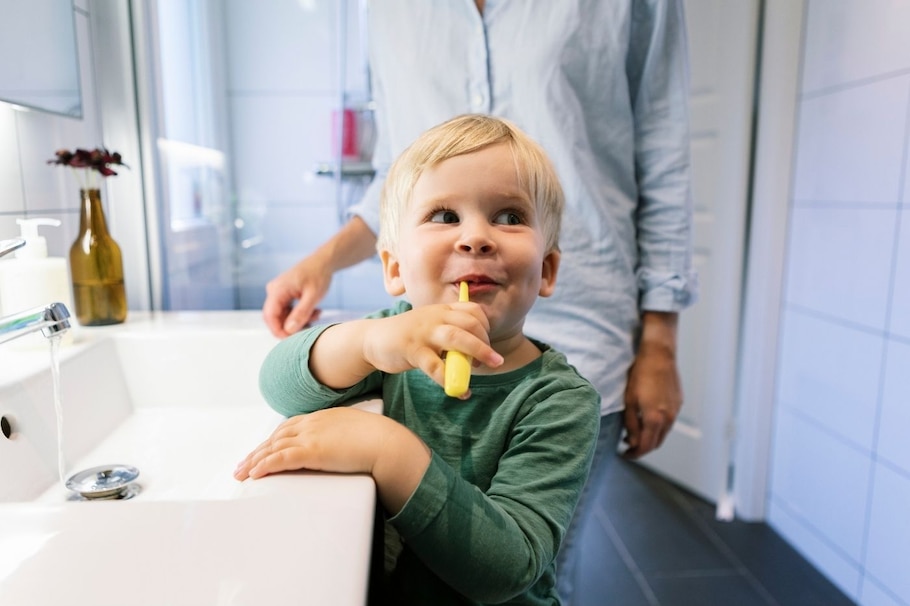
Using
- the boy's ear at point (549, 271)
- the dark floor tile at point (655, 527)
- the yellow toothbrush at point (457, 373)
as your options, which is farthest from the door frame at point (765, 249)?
the yellow toothbrush at point (457, 373)

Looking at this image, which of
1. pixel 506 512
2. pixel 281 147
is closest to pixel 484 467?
pixel 506 512

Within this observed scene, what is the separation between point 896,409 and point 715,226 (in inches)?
31.3

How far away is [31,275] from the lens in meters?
0.84

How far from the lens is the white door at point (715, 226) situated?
2.00 metres

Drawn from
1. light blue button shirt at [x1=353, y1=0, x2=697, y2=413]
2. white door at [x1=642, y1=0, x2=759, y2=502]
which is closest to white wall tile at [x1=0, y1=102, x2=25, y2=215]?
light blue button shirt at [x1=353, y1=0, x2=697, y2=413]

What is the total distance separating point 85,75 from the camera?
1.10 meters

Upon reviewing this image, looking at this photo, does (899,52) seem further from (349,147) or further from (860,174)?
(349,147)

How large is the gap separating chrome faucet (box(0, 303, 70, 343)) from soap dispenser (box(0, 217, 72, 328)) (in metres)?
0.17

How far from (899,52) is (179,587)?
1.65 metres

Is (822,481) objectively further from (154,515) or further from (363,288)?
(154,515)

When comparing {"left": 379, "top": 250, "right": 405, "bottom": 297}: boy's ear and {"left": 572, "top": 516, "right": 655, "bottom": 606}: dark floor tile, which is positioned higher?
{"left": 379, "top": 250, "right": 405, "bottom": 297}: boy's ear

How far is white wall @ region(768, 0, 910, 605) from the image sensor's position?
1.49 m

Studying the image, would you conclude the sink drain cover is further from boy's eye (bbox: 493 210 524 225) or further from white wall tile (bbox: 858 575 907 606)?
white wall tile (bbox: 858 575 907 606)

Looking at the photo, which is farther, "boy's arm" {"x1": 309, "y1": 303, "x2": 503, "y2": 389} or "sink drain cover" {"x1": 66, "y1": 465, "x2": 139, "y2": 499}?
"sink drain cover" {"x1": 66, "y1": 465, "x2": 139, "y2": 499}
